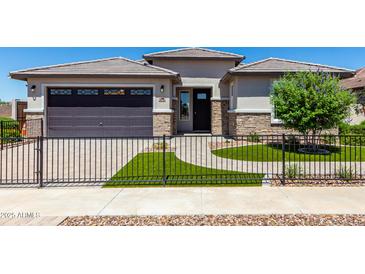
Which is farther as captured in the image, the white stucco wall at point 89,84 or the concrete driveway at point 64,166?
the white stucco wall at point 89,84

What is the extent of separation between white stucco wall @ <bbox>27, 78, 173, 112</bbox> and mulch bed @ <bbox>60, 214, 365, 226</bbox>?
12.0 metres

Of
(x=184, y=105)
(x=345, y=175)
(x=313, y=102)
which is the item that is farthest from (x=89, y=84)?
(x=345, y=175)

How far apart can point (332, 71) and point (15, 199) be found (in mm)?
15675

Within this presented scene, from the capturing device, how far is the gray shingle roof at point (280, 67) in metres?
15.2

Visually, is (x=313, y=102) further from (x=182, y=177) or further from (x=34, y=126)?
(x=34, y=126)

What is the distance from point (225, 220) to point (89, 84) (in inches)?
550

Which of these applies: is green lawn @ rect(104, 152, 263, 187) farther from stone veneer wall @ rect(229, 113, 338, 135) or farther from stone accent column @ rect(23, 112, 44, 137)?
stone accent column @ rect(23, 112, 44, 137)

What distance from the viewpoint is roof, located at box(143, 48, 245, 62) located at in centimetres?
1931

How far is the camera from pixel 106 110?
16844mm

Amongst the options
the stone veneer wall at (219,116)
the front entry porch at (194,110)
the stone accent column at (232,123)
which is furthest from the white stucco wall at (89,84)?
the stone veneer wall at (219,116)

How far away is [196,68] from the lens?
64.3ft

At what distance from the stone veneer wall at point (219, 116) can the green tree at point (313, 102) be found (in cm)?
669

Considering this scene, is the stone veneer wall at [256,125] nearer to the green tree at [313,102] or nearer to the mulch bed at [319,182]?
the green tree at [313,102]
